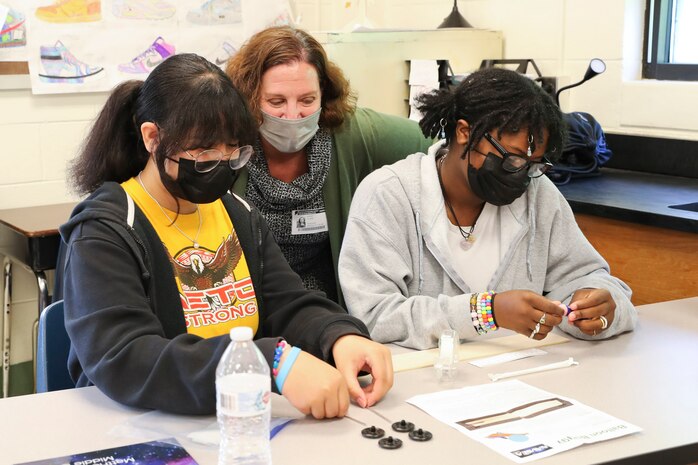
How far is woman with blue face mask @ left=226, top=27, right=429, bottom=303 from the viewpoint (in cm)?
206

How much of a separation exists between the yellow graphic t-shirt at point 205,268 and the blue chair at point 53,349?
24 centimetres

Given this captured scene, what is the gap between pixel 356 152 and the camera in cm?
227

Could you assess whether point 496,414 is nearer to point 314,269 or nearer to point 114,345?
point 114,345


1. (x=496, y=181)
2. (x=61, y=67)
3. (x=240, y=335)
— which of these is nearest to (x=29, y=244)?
(x=61, y=67)

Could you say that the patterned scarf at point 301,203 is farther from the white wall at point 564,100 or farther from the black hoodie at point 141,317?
the white wall at point 564,100

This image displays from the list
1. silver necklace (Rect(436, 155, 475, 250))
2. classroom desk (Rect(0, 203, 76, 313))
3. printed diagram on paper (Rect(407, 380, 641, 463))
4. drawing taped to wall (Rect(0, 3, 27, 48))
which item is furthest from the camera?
drawing taped to wall (Rect(0, 3, 27, 48))

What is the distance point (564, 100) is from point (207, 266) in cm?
199

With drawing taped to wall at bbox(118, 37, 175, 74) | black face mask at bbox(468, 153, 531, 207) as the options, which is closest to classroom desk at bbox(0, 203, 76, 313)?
drawing taped to wall at bbox(118, 37, 175, 74)

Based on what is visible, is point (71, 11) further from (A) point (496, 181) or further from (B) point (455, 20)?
(A) point (496, 181)

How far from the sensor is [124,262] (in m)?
1.39

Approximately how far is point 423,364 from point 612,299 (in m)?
0.43

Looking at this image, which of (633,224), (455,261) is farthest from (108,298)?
(633,224)

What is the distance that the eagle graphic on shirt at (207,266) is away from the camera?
1.51 meters

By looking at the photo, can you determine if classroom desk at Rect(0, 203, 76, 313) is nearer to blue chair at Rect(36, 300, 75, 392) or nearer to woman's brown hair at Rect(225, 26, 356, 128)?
woman's brown hair at Rect(225, 26, 356, 128)
